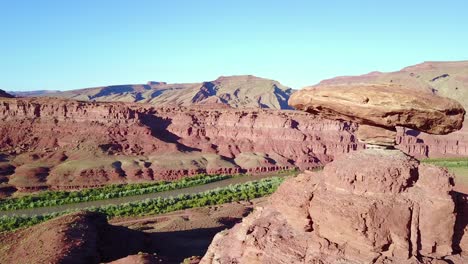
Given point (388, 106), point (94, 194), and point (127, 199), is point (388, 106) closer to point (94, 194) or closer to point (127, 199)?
point (127, 199)

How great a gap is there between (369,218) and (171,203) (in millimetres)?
40725

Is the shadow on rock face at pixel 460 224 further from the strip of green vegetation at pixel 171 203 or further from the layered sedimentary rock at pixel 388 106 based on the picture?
the strip of green vegetation at pixel 171 203

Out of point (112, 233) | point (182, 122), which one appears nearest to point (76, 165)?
point (182, 122)

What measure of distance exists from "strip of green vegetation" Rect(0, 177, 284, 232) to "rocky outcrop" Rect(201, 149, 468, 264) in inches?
1324

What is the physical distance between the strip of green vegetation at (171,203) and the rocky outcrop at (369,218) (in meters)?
33.6

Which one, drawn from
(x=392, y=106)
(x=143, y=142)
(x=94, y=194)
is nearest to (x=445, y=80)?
(x=143, y=142)

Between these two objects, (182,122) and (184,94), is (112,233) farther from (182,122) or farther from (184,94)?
(184,94)

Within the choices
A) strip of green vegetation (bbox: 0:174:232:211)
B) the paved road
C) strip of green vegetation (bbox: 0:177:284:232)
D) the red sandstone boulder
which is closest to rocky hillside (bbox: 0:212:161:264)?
strip of green vegetation (bbox: 0:177:284:232)

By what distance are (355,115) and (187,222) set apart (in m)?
29.3

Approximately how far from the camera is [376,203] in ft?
46.4

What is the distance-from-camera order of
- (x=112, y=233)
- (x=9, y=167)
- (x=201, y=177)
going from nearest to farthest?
(x=112, y=233), (x=9, y=167), (x=201, y=177)

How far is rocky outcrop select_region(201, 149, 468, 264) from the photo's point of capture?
1382 cm

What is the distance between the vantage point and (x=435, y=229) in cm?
1420

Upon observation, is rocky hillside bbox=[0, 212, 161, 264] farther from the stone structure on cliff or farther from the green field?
the green field
